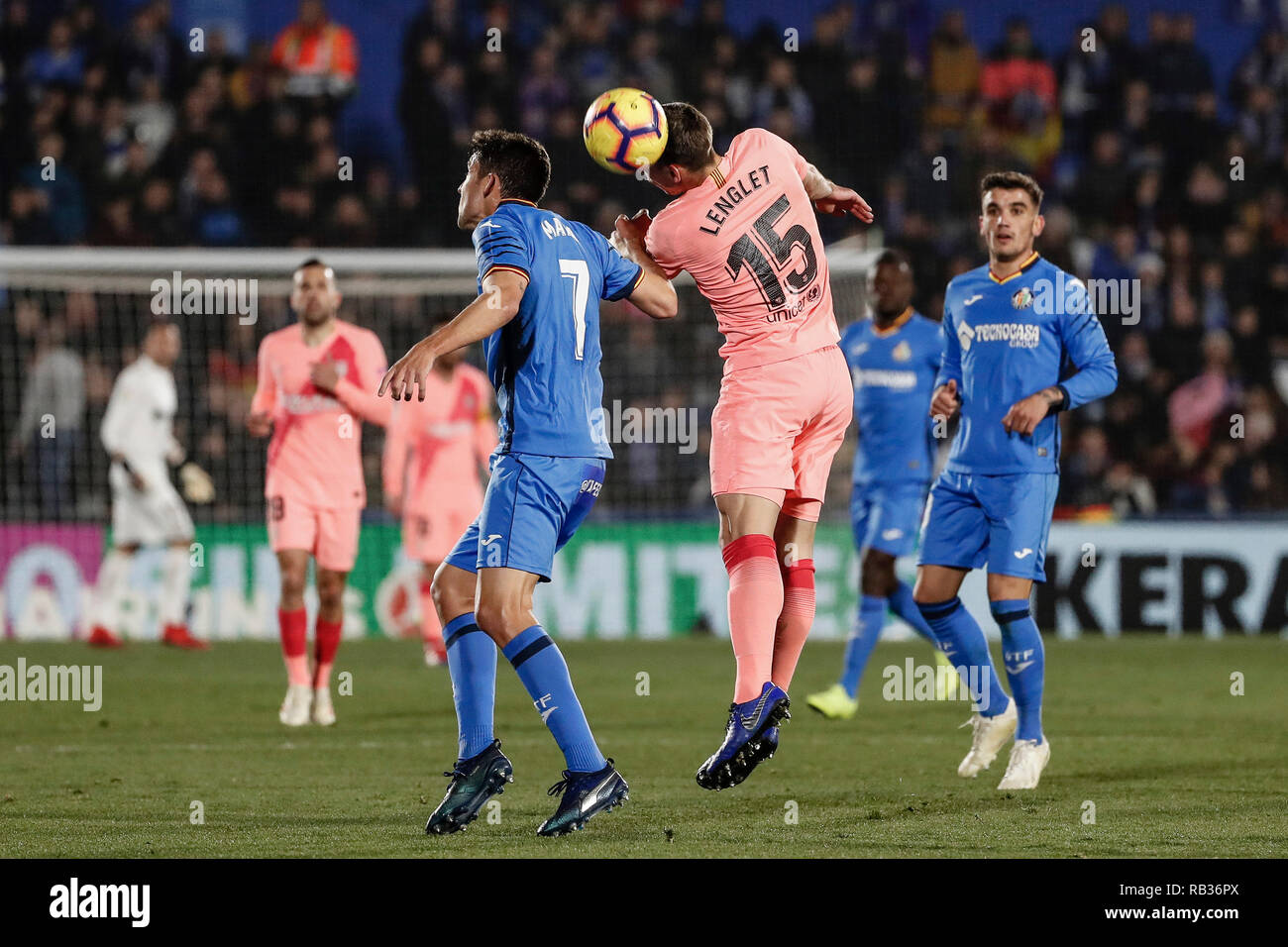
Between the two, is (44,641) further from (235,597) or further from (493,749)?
(493,749)

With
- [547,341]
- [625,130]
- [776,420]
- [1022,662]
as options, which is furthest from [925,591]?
[625,130]

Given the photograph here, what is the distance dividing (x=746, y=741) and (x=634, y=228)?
1979 millimetres

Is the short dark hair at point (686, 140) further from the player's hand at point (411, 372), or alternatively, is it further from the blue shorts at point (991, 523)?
the blue shorts at point (991, 523)

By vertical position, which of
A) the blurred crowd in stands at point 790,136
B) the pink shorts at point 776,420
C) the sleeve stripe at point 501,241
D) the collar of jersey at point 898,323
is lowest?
the pink shorts at point 776,420

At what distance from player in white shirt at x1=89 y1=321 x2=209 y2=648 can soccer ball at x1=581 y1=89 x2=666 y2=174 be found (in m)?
9.17

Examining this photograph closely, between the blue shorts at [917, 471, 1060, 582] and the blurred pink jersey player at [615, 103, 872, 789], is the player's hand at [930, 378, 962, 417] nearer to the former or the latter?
the blue shorts at [917, 471, 1060, 582]

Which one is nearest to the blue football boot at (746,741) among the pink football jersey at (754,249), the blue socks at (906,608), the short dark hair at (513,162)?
the pink football jersey at (754,249)

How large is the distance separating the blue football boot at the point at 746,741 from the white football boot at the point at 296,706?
4.13 m

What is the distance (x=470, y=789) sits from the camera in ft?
19.7

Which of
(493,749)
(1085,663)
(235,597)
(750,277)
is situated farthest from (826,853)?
(235,597)

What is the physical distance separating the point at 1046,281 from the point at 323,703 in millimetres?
4727

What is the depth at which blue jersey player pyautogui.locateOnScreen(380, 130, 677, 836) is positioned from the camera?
231 inches

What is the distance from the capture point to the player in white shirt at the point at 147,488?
14664mm

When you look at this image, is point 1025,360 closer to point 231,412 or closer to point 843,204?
point 843,204
